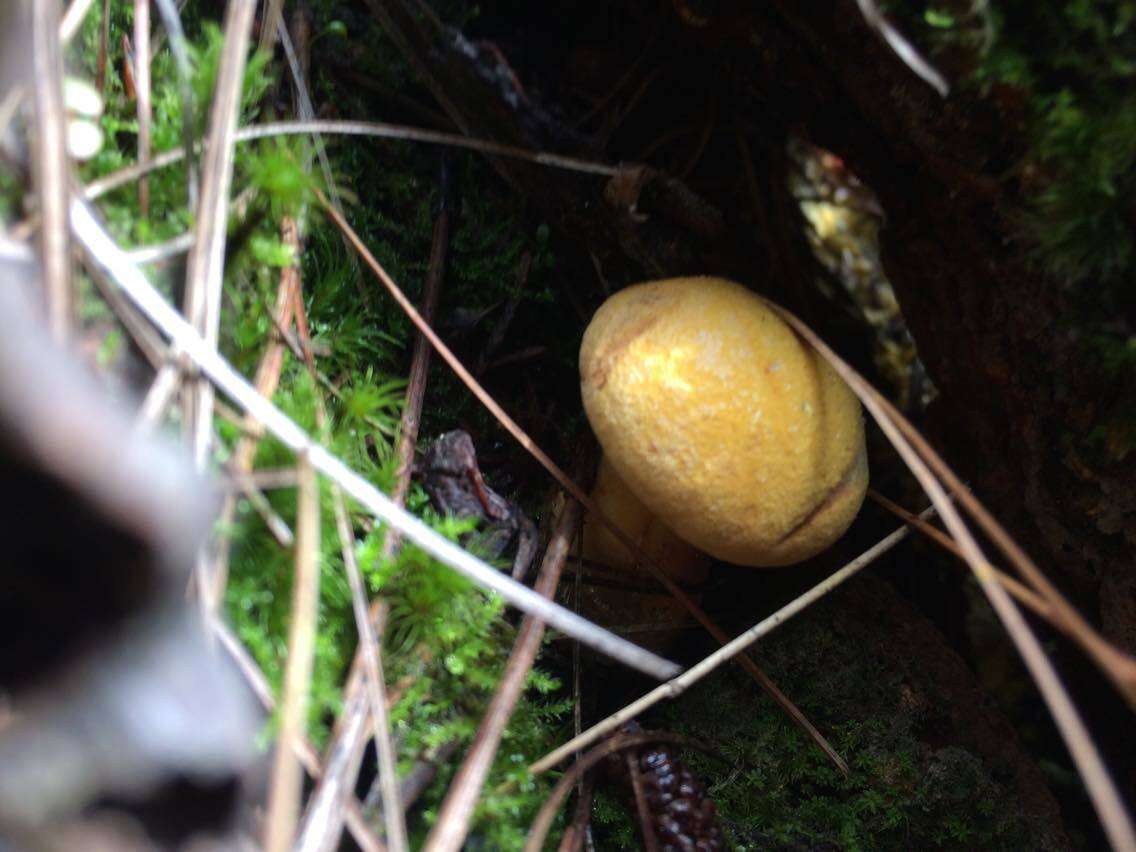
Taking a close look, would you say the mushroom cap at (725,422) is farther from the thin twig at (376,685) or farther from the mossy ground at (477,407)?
the thin twig at (376,685)

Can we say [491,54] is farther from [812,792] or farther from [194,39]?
[812,792]

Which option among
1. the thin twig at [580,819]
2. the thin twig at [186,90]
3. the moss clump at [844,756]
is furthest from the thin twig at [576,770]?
the thin twig at [186,90]

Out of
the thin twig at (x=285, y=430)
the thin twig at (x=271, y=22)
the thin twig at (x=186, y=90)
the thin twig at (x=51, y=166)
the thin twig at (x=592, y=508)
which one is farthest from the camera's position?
the thin twig at (x=592, y=508)

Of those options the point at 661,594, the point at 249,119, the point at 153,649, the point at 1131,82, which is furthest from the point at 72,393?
the point at 1131,82

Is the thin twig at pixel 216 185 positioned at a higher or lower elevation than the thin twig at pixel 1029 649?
higher

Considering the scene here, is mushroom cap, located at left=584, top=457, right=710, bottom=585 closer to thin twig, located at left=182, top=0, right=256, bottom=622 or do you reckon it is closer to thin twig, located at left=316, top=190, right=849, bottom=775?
thin twig, located at left=316, top=190, right=849, bottom=775

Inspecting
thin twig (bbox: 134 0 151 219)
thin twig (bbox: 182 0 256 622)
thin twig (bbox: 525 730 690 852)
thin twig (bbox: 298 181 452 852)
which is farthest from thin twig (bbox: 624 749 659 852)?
thin twig (bbox: 134 0 151 219)
